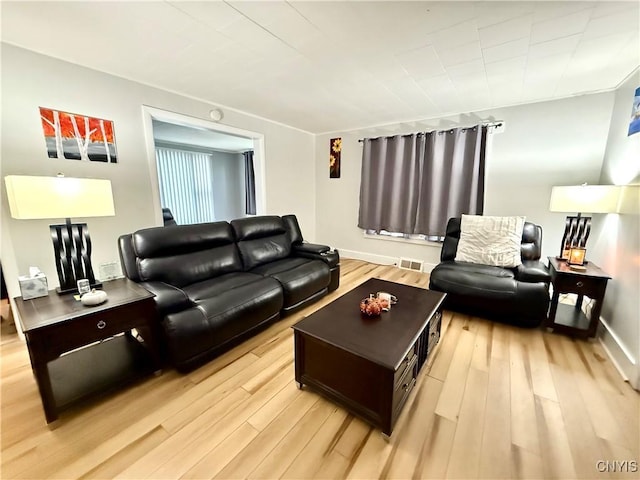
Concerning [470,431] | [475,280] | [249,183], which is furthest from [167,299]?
[249,183]

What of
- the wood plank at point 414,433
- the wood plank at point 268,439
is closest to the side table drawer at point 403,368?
the wood plank at point 414,433

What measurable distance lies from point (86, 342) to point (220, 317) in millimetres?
742

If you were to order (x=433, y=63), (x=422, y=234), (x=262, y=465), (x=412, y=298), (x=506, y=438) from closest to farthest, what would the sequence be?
(x=262, y=465) → (x=506, y=438) → (x=412, y=298) → (x=433, y=63) → (x=422, y=234)

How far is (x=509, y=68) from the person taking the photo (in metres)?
2.29

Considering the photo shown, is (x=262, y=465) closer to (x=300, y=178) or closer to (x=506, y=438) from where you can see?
(x=506, y=438)

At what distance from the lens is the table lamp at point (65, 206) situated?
148 centimetres

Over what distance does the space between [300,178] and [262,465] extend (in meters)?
4.23

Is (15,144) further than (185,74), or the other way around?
(185,74)

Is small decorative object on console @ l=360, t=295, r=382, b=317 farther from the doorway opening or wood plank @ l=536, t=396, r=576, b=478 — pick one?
the doorway opening

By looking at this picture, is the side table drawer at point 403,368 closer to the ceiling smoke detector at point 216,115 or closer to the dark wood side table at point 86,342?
the dark wood side table at point 86,342

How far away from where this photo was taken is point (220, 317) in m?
1.93

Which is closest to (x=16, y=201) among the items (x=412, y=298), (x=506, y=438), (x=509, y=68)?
(x=412, y=298)

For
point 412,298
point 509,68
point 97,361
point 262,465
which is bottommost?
point 262,465

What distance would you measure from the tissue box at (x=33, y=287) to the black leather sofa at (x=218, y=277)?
1.55ft
